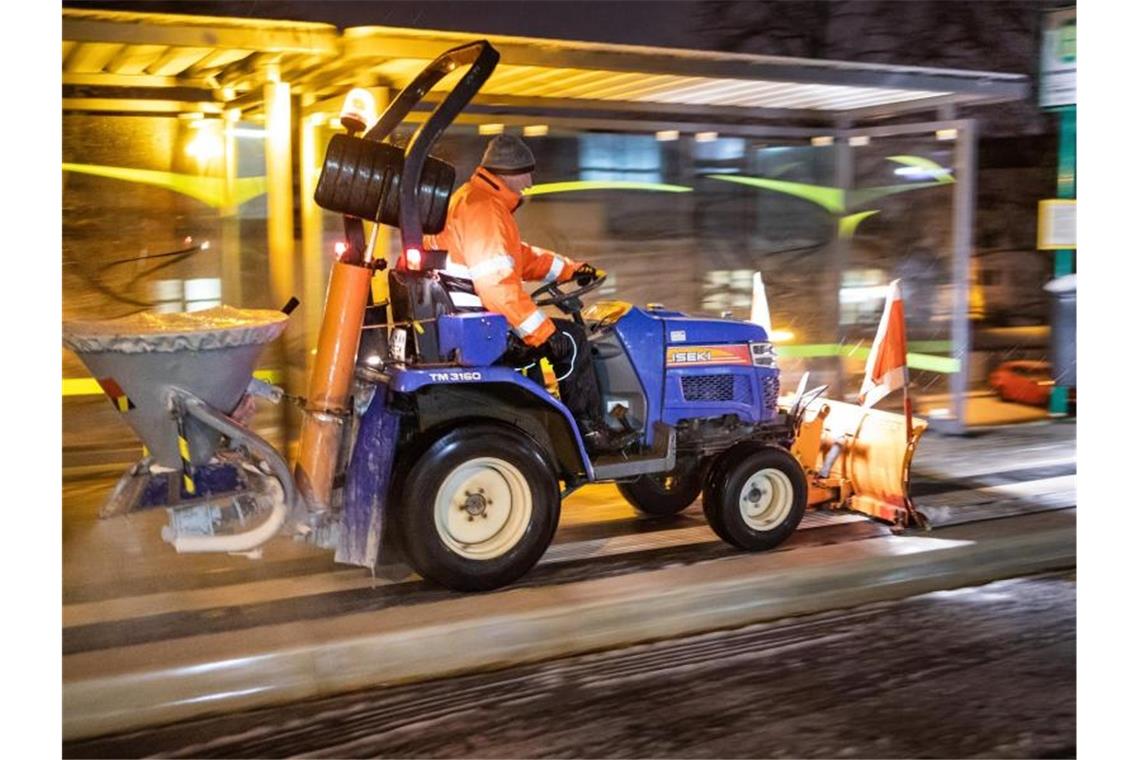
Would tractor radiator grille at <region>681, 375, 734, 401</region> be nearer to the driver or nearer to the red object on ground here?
the driver

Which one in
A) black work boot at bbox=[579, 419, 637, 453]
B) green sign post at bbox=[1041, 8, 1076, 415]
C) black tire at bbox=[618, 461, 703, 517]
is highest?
green sign post at bbox=[1041, 8, 1076, 415]

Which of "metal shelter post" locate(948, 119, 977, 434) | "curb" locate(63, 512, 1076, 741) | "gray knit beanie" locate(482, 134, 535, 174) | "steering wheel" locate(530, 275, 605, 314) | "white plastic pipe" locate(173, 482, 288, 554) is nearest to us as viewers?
"curb" locate(63, 512, 1076, 741)

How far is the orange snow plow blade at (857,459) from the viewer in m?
6.78

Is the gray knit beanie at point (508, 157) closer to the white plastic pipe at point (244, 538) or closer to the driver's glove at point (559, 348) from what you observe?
the driver's glove at point (559, 348)

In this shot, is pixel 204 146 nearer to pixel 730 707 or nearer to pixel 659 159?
pixel 659 159

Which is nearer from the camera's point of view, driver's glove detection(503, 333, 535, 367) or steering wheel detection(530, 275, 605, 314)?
driver's glove detection(503, 333, 535, 367)

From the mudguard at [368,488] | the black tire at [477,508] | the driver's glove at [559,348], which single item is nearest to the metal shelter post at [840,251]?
the driver's glove at [559,348]

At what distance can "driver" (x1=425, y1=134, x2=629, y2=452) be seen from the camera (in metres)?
5.58

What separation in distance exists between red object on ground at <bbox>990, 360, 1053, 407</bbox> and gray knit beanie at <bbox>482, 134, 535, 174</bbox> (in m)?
7.06

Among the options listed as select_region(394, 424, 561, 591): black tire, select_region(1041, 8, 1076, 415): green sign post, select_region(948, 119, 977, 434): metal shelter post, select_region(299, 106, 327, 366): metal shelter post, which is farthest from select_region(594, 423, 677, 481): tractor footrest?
select_region(1041, 8, 1076, 415): green sign post

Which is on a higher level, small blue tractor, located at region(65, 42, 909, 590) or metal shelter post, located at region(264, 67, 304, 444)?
metal shelter post, located at region(264, 67, 304, 444)

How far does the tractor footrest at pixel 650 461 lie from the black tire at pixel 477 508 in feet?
1.34

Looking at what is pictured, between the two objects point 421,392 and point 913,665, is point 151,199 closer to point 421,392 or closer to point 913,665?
point 421,392

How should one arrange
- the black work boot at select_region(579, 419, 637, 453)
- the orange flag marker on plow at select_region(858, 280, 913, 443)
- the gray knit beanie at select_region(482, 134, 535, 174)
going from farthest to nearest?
1. the orange flag marker on plow at select_region(858, 280, 913, 443)
2. the black work boot at select_region(579, 419, 637, 453)
3. the gray knit beanie at select_region(482, 134, 535, 174)
